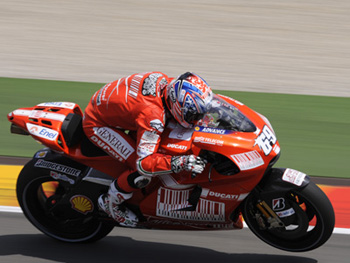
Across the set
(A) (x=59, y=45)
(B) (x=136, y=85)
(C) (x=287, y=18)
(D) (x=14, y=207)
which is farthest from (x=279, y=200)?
(C) (x=287, y=18)

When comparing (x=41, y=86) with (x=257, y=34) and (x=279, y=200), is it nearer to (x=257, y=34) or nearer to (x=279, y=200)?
(x=257, y=34)

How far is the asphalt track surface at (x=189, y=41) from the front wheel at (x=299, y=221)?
5437 mm

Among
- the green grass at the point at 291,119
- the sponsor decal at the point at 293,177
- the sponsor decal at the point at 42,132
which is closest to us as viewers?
the sponsor decal at the point at 293,177

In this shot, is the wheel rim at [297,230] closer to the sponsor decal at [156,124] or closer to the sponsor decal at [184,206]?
the sponsor decal at [184,206]

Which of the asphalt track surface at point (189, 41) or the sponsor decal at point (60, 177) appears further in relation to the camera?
the asphalt track surface at point (189, 41)

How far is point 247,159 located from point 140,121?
0.87m

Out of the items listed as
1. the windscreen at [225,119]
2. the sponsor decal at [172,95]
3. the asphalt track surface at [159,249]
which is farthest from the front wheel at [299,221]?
the sponsor decal at [172,95]

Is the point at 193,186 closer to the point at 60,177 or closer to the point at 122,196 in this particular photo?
Answer: the point at 122,196

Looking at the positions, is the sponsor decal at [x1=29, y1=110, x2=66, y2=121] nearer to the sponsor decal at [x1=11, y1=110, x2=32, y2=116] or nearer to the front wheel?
the sponsor decal at [x1=11, y1=110, x2=32, y2=116]

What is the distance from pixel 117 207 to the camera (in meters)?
5.30

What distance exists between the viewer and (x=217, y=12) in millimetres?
14805

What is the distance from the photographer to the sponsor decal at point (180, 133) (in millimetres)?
5000

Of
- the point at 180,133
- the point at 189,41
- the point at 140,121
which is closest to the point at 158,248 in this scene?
the point at 180,133

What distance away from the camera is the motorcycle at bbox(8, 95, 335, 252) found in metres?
4.94
